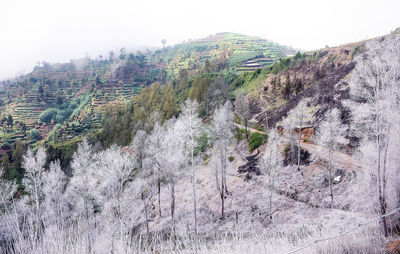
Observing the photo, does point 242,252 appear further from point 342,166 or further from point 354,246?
point 342,166

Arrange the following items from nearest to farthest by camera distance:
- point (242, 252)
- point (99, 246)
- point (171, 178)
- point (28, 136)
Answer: point (242, 252), point (99, 246), point (171, 178), point (28, 136)

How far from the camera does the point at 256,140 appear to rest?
34188 millimetres

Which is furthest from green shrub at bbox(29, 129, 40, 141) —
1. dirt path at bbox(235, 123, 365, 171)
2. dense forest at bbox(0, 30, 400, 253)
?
dirt path at bbox(235, 123, 365, 171)

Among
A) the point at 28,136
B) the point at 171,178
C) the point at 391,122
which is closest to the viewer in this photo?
the point at 391,122

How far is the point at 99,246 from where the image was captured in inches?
184

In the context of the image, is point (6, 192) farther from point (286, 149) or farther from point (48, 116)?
point (48, 116)

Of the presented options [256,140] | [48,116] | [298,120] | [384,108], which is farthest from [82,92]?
[384,108]

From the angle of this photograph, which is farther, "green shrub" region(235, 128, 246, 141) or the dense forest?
"green shrub" region(235, 128, 246, 141)

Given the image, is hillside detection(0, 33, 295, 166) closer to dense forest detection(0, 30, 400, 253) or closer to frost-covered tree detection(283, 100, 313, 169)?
dense forest detection(0, 30, 400, 253)

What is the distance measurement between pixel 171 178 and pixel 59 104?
11935 centimetres

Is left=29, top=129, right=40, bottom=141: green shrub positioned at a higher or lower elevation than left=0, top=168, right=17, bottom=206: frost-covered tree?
lower

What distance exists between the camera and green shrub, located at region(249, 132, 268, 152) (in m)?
33.2

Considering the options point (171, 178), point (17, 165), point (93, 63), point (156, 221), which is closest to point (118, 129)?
point (17, 165)

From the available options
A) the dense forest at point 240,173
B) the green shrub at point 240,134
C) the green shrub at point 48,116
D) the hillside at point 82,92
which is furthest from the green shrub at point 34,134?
the green shrub at point 240,134
